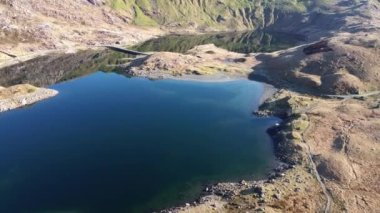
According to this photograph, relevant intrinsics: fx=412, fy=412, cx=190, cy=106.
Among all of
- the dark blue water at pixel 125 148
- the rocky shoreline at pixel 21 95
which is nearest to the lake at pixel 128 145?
the dark blue water at pixel 125 148

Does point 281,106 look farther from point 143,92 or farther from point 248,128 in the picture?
point 143,92

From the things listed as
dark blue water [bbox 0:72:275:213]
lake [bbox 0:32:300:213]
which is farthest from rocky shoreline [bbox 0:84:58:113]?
dark blue water [bbox 0:72:275:213]

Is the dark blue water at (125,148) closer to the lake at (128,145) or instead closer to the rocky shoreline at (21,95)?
the lake at (128,145)

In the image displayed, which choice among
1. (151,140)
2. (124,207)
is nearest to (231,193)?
(124,207)

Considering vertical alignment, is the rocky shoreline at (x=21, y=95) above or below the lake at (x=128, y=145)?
above

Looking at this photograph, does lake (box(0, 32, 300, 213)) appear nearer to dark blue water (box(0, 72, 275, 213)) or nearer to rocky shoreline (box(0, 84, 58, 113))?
dark blue water (box(0, 72, 275, 213))

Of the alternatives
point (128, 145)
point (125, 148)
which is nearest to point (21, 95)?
point (128, 145)

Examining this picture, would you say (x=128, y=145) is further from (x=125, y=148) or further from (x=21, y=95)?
(x=21, y=95)

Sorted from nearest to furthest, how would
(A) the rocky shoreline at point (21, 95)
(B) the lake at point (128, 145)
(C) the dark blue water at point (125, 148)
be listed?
(C) the dark blue water at point (125, 148), (B) the lake at point (128, 145), (A) the rocky shoreline at point (21, 95)

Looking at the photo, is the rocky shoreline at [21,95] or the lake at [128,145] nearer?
the lake at [128,145]
